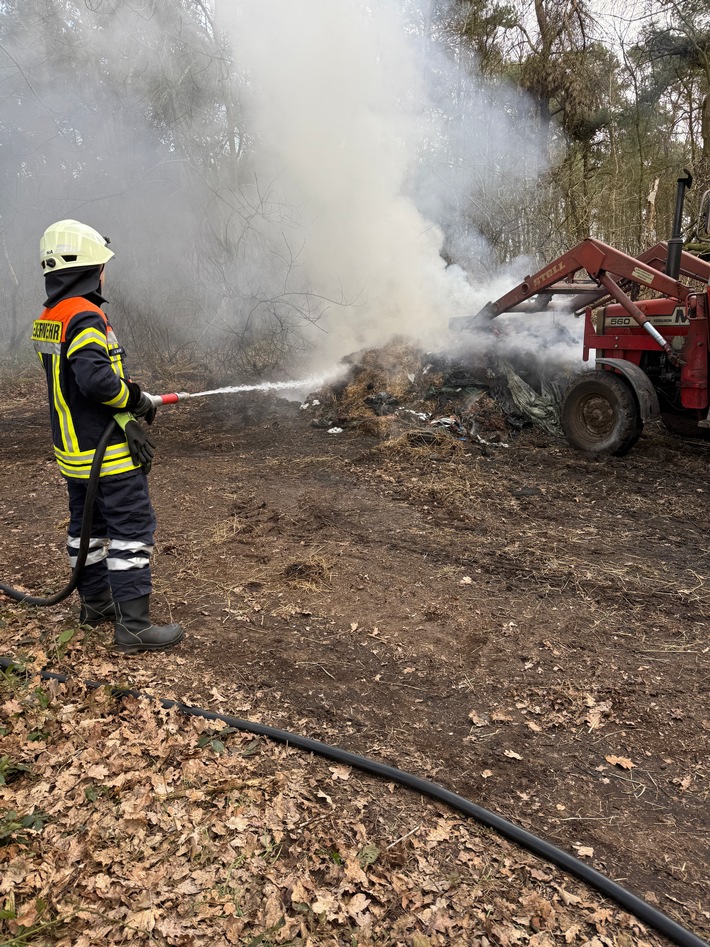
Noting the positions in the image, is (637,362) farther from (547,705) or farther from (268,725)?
(268,725)

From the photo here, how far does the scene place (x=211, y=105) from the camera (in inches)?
380

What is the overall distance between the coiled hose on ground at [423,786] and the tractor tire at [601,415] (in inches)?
201

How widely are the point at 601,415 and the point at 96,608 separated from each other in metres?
5.53

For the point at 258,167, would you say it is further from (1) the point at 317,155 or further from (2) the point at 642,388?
(2) the point at 642,388

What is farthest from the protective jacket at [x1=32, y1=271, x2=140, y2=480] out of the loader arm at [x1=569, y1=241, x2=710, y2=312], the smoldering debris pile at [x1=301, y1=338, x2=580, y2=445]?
the loader arm at [x1=569, y1=241, x2=710, y2=312]

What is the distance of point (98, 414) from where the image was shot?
3.25 metres

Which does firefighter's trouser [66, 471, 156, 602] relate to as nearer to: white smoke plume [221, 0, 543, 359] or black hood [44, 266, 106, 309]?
black hood [44, 266, 106, 309]

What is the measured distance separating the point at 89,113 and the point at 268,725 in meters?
9.58

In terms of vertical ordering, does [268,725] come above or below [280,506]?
below

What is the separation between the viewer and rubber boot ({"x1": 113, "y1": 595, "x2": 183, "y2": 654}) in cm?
338

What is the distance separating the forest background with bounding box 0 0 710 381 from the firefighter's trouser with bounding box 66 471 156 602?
7.17m

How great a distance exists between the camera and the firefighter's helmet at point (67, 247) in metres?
3.11

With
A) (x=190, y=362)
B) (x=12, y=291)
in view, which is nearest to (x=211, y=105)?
(x=190, y=362)

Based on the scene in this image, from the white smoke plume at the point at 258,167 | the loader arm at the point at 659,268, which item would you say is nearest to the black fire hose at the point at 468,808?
the loader arm at the point at 659,268
